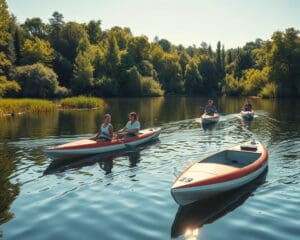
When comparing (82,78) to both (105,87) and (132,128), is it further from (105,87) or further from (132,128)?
(132,128)

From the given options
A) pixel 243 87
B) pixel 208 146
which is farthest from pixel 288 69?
pixel 208 146

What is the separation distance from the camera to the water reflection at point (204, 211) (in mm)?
10172

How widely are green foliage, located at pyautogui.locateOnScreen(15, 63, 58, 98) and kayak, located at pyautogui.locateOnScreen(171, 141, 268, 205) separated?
58282mm

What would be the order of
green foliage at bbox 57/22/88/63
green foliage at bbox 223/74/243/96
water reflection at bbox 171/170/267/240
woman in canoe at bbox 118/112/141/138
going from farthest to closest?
1. green foliage at bbox 57/22/88/63
2. green foliage at bbox 223/74/243/96
3. woman in canoe at bbox 118/112/141/138
4. water reflection at bbox 171/170/267/240

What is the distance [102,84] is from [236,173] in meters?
74.3

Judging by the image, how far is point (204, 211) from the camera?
1154cm

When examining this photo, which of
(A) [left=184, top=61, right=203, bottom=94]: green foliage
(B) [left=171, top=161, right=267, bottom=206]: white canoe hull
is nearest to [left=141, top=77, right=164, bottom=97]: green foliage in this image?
(A) [left=184, top=61, right=203, bottom=94]: green foliage

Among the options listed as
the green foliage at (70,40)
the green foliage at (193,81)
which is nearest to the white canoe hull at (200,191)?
the green foliage at (70,40)

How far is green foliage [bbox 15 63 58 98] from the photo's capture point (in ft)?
225

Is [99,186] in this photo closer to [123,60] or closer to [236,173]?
[236,173]

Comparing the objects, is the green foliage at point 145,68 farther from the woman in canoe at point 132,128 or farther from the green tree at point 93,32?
the woman in canoe at point 132,128

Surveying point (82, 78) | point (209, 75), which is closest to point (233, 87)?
point (209, 75)

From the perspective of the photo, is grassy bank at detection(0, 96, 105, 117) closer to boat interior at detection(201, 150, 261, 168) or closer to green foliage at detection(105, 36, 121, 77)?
boat interior at detection(201, 150, 261, 168)

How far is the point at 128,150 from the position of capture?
69.7 ft
